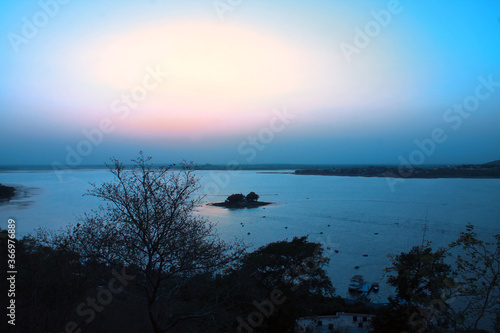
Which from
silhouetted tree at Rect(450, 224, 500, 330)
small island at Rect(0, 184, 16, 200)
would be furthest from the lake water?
silhouetted tree at Rect(450, 224, 500, 330)

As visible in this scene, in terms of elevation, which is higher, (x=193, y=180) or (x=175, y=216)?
(x=193, y=180)

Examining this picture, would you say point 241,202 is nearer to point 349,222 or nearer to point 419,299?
point 349,222

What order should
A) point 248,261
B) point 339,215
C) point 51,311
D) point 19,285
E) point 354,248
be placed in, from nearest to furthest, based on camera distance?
point 51,311, point 19,285, point 248,261, point 354,248, point 339,215

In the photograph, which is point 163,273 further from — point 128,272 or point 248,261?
point 248,261

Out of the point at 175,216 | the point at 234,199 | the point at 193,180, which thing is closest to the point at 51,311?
the point at 175,216

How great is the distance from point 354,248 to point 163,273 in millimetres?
11187

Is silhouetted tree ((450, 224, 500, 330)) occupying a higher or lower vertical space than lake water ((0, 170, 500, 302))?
higher

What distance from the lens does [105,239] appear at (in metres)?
3.44

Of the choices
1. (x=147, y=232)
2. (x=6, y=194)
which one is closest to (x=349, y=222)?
(x=147, y=232)

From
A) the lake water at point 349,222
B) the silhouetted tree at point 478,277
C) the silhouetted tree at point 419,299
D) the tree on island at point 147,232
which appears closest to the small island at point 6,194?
the lake water at point 349,222

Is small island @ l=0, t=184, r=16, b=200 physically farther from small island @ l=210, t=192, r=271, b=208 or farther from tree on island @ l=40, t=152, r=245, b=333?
tree on island @ l=40, t=152, r=245, b=333

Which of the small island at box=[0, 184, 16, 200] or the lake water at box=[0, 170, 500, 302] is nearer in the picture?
the lake water at box=[0, 170, 500, 302]

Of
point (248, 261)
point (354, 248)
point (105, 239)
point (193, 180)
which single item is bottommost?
point (354, 248)

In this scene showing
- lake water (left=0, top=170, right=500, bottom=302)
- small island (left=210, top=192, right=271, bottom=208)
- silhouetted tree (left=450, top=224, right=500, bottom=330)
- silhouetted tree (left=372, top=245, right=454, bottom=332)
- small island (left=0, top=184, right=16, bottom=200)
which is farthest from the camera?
small island (left=210, top=192, right=271, bottom=208)
